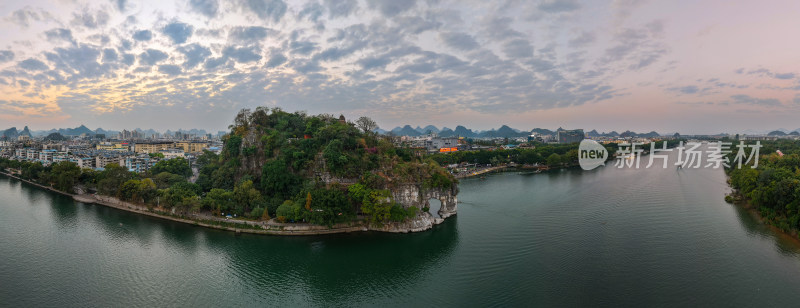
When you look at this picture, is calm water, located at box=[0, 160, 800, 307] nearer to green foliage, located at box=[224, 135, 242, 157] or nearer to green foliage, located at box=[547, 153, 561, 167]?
green foliage, located at box=[224, 135, 242, 157]

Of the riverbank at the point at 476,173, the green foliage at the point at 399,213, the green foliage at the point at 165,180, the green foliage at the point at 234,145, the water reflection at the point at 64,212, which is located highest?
the green foliage at the point at 234,145

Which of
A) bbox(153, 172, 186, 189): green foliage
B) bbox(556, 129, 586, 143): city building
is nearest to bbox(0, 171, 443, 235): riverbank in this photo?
bbox(153, 172, 186, 189): green foliage

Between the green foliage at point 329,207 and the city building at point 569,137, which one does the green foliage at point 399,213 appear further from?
the city building at point 569,137

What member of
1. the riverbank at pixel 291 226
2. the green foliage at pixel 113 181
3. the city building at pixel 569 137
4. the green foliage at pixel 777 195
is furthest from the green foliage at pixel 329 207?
the city building at pixel 569 137

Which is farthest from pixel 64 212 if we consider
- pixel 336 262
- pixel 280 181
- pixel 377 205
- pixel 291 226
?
pixel 377 205

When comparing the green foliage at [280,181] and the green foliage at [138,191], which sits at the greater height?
the green foliage at [280,181]

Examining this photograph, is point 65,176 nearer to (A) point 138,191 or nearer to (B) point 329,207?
(A) point 138,191

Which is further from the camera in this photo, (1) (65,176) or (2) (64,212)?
(1) (65,176)

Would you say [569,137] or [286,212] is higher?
[569,137]
